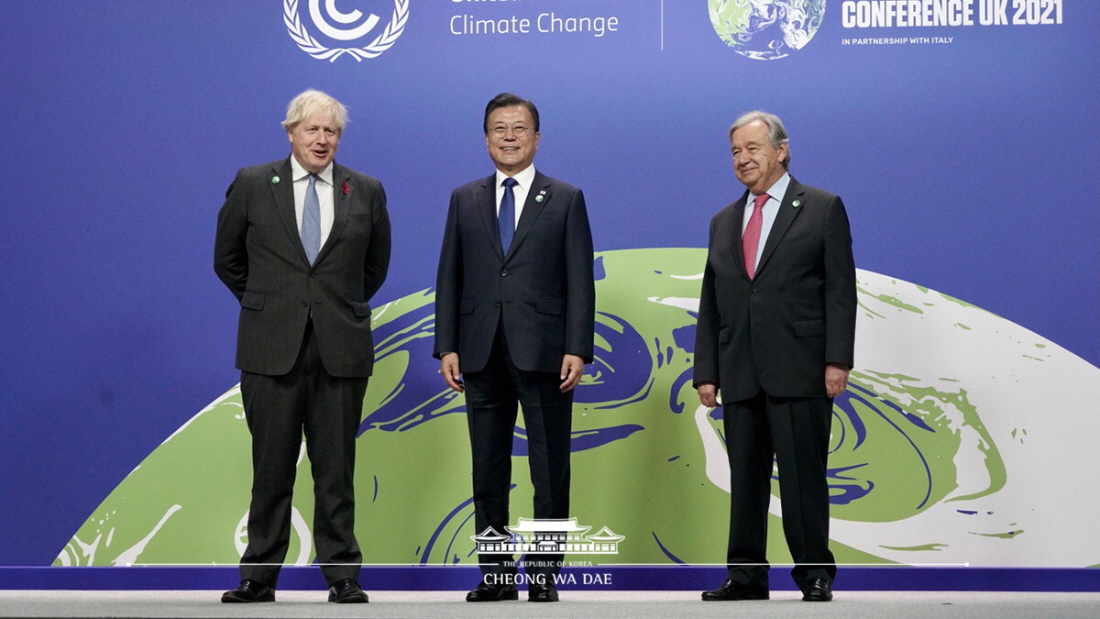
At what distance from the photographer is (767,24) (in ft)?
14.3

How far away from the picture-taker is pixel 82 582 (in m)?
4.38

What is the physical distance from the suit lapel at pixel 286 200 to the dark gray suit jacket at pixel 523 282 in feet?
1.58

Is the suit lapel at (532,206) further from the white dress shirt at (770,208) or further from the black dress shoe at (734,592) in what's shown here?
the black dress shoe at (734,592)

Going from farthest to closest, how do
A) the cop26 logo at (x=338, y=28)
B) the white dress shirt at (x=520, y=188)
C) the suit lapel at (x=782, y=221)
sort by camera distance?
the cop26 logo at (x=338, y=28), the white dress shirt at (x=520, y=188), the suit lapel at (x=782, y=221)

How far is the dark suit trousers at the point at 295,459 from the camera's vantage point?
357 cm

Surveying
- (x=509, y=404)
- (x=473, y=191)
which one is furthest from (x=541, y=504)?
(x=473, y=191)

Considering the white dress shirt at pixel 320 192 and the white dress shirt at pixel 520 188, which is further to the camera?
the white dress shirt at pixel 520 188

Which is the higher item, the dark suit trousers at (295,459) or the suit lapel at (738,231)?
the suit lapel at (738,231)

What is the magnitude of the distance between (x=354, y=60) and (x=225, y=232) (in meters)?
1.10

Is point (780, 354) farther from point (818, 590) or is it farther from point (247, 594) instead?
point (247, 594)

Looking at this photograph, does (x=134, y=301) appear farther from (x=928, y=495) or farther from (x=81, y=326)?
(x=928, y=495)

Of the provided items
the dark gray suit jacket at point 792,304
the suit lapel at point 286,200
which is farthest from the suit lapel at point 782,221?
the suit lapel at point 286,200

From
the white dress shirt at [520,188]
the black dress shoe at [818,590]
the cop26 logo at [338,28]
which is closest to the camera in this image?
the black dress shoe at [818,590]

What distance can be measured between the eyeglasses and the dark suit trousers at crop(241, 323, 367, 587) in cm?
88
